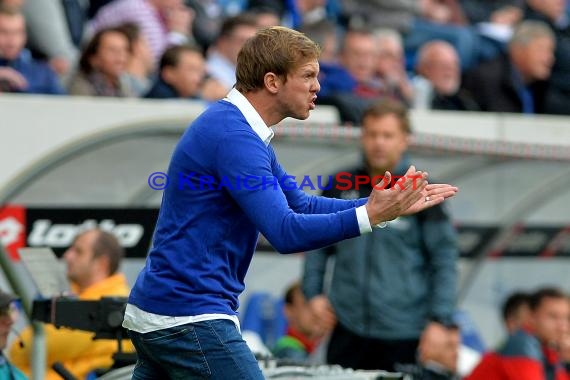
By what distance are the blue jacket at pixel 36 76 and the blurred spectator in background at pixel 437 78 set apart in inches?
124

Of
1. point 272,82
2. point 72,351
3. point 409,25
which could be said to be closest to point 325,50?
point 409,25

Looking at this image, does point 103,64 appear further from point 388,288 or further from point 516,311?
point 516,311

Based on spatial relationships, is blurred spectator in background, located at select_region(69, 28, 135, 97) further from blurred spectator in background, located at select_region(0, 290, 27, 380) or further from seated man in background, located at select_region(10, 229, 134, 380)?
blurred spectator in background, located at select_region(0, 290, 27, 380)

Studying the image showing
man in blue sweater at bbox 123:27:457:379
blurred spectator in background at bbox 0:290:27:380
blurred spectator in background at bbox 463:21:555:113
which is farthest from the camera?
blurred spectator in background at bbox 463:21:555:113

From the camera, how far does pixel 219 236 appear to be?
4785 millimetres

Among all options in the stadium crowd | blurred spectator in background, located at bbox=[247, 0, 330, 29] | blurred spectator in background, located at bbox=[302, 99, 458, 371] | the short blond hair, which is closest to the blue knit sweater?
the short blond hair

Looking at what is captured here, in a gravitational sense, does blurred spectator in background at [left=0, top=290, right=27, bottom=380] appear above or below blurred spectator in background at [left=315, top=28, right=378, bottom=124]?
below

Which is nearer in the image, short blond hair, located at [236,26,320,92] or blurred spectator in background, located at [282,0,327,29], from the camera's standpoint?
short blond hair, located at [236,26,320,92]

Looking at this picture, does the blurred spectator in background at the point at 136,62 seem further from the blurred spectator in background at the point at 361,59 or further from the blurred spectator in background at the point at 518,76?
the blurred spectator in background at the point at 518,76

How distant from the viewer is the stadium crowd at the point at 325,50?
9.55 m

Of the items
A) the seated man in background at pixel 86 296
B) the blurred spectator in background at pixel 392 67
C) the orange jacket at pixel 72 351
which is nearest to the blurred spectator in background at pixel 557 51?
the blurred spectator in background at pixel 392 67

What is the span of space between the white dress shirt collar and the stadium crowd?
4.34 meters

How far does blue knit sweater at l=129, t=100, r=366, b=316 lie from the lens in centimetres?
465

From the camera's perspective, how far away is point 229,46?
10.5 m
